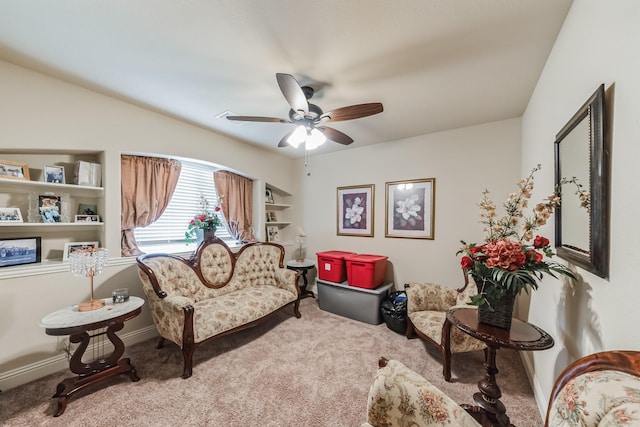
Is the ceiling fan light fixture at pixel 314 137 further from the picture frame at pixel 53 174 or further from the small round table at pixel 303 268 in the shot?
the picture frame at pixel 53 174

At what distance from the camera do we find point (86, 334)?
1829mm

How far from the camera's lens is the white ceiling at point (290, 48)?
1.34m

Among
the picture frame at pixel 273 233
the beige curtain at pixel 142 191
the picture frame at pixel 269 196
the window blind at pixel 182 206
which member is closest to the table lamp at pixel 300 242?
the picture frame at pixel 273 233

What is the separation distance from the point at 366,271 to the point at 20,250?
336 cm

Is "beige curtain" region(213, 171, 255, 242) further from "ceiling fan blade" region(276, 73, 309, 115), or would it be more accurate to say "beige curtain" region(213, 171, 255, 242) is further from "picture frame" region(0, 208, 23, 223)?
"ceiling fan blade" region(276, 73, 309, 115)

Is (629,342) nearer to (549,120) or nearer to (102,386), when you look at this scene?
A: (549,120)

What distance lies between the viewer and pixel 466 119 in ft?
8.96

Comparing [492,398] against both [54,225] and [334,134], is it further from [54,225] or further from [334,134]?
[54,225]

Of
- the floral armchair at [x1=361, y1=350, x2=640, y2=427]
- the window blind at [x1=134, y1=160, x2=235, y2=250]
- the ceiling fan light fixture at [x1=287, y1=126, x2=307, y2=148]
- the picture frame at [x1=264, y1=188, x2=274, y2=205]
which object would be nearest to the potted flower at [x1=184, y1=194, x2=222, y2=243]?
the window blind at [x1=134, y1=160, x2=235, y2=250]

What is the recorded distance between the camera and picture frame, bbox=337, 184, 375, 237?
12.1ft

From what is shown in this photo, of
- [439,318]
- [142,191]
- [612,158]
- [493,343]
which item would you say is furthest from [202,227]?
[612,158]

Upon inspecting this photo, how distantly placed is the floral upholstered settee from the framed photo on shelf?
0.77 meters

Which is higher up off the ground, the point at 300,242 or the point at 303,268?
the point at 300,242

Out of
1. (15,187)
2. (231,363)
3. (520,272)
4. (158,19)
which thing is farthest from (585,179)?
(15,187)
